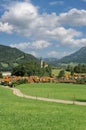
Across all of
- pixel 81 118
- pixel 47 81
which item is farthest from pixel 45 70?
pixel 81 118

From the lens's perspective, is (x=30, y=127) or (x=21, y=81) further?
(x=21, y=81)

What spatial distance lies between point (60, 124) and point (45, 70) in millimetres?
142642

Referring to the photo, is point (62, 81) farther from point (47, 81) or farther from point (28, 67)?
point (28, 67)

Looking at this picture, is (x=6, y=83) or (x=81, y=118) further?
(x=6, y=83)

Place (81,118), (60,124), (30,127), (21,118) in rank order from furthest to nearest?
(81,118) < (21,118) < (60,124) < (30,127)

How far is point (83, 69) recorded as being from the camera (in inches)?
7003

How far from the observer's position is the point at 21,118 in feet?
62.4

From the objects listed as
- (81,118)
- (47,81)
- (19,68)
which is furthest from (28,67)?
(81,118)

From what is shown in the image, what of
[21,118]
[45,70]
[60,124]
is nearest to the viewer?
[60,124]

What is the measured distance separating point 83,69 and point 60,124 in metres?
162

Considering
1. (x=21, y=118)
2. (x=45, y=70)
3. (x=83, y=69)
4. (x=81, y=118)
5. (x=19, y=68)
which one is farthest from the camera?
(x=83, y=69)

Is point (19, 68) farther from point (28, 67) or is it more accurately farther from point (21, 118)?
point (21, 118)

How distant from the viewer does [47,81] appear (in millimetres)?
A: 109188

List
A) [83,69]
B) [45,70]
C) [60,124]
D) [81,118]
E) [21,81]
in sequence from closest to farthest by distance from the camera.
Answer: [60,124], [81,118], [21,81], [45,70], [83,69]
